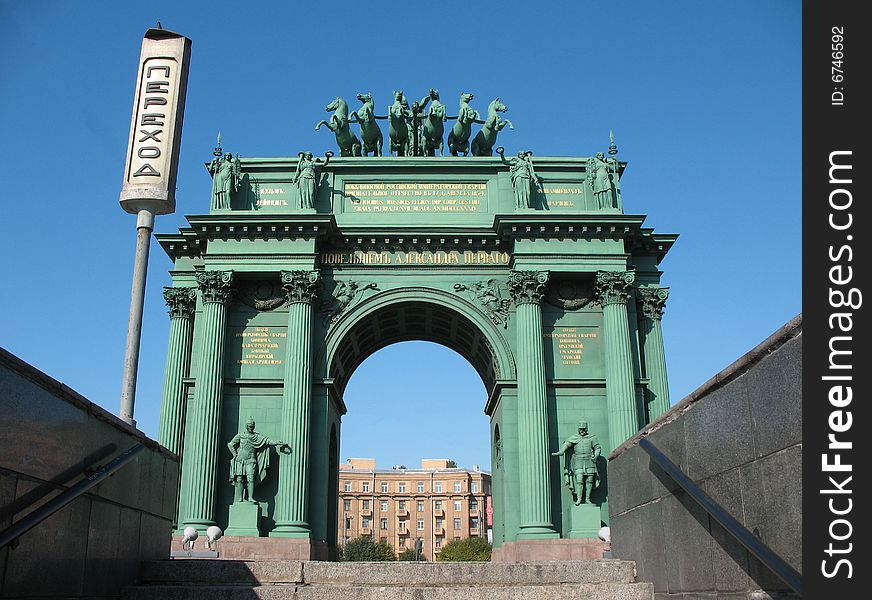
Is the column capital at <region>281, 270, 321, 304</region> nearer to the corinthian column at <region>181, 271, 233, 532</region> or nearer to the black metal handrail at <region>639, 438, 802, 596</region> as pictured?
the corinthian column at <region>181, 271, 233, 532</region>

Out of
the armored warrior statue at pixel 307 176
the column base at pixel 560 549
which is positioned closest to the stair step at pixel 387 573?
the column base at pixel 560 549

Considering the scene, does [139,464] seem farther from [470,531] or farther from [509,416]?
[470,531]

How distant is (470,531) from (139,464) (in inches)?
4277

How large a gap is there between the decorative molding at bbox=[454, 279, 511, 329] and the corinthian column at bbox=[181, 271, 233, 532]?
8924mm

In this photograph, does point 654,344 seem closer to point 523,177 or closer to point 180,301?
point 523,177

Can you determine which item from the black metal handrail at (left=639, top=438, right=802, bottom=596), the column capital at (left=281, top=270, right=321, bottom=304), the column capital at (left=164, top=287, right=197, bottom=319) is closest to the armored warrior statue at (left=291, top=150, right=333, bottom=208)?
the column capital at (left=281, top=270, right=321, bottom=304)

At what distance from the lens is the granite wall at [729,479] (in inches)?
262

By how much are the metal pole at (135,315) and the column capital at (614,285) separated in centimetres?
1971

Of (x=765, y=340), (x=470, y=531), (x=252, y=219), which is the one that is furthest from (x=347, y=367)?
(x=470, y=531)

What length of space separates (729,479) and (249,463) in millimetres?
23258

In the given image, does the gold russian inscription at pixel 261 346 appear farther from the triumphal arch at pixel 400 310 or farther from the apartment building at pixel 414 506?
the apartment building at pixel 414 506

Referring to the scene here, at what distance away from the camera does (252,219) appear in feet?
102

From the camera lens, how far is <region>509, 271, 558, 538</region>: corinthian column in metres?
28.4
